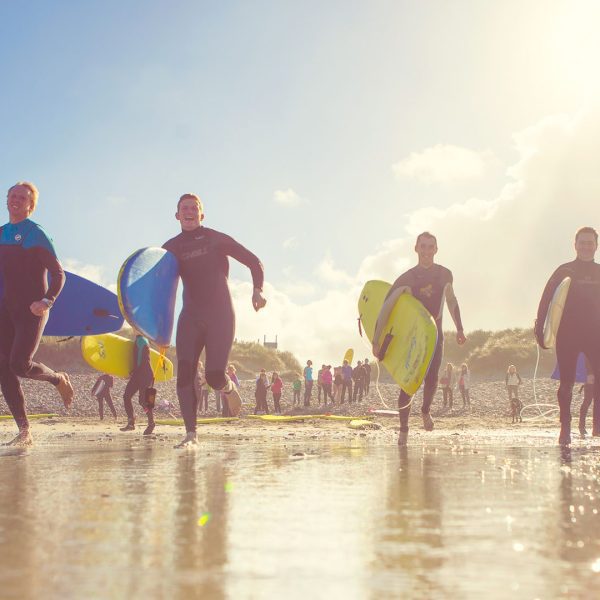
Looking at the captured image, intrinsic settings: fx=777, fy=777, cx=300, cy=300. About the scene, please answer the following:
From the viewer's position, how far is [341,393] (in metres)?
28.7

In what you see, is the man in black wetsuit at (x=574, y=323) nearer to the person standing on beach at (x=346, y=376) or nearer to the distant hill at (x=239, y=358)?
the person standing on beach at (x=346, y=376)

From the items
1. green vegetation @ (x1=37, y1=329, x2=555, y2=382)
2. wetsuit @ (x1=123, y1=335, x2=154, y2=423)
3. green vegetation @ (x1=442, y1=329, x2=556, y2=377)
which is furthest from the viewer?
green vegetation @ (x1=442, y1=329, x2=556, y2=377)

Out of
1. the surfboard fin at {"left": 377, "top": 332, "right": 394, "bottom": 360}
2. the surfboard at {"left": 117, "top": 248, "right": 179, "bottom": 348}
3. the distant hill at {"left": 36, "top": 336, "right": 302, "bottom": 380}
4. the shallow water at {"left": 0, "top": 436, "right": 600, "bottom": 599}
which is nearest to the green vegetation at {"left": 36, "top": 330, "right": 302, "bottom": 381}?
the distant hill at {"left": 36, "top": 336, "right": 302, "bottom": 380}

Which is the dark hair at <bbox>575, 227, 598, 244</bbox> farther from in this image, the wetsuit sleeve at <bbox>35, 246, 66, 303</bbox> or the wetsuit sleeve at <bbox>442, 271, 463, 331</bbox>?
the wetsuit sleeve at <bbox>35, 246, 66, 303</bbox>

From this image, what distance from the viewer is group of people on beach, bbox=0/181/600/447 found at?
6457 mm

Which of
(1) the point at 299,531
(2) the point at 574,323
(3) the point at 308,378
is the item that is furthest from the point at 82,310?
(3) the point at 308,378

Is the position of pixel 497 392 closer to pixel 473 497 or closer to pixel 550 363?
pixel 550 363

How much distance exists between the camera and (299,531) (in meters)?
2.38

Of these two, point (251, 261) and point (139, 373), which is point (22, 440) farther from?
point (139, 373)

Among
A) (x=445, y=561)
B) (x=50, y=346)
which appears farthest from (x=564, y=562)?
(x=50, y=346)

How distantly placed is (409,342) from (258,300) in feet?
6.02

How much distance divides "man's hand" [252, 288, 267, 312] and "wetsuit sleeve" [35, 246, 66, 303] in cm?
163

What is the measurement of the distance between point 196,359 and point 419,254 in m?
2.73

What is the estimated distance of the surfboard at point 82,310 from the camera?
8266 millimetres
